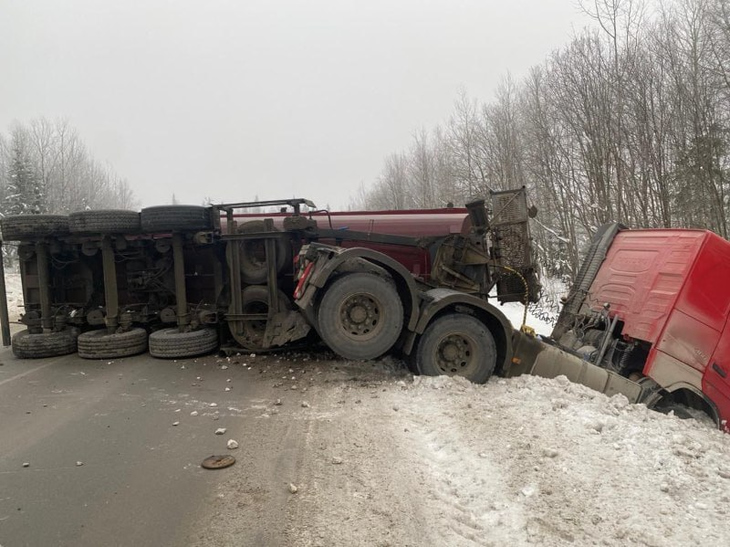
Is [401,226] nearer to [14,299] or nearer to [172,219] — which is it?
[172,219]

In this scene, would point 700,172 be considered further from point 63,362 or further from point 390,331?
point 63,362

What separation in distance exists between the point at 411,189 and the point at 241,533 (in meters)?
48.9

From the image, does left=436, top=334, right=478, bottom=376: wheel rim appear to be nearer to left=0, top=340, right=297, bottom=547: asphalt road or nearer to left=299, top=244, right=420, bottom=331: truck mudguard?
left=299, top=244, right=420, bottom=331: truck mudguard

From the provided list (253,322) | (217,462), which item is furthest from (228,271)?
(217,462)

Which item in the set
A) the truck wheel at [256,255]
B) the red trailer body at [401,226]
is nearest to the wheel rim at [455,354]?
the red trailer body at [401,226]

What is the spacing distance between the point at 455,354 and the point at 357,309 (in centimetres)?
129

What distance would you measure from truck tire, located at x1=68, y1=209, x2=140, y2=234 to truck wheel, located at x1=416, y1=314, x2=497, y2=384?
484 centimetres

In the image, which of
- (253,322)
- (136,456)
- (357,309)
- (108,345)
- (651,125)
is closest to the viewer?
(136,456)

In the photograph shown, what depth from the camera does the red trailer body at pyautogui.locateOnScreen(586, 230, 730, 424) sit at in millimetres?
4949

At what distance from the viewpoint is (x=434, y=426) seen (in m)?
4.15

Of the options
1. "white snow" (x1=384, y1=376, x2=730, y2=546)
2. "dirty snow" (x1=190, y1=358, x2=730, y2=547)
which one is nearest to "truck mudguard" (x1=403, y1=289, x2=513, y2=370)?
"dirty snow" (x1=190, y1=358, x2=730, y2=547)

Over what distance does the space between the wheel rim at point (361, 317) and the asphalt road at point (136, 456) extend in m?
1.17

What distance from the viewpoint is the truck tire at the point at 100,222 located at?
7105 mm

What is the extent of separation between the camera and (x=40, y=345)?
23.3 feet
